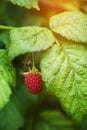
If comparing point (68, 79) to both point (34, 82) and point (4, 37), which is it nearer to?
point (34, 82)

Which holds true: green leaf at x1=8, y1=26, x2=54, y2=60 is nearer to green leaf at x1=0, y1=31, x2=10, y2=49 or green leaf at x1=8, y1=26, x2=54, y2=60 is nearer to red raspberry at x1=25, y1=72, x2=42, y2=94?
red raspberry at x1=25, y1=72, x2=42, y2=94

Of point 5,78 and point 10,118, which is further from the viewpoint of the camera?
point 10,118

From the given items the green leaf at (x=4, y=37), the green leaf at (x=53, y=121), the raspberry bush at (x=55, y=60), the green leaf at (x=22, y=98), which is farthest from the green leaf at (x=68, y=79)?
the green leaf at (x=53, y=121)

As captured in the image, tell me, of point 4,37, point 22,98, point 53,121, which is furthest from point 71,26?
point 53,121

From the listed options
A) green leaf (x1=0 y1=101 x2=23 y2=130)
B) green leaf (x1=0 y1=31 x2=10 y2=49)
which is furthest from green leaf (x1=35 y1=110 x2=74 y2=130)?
green leaf (x1=0 y1=31 x2=10 y2=49)

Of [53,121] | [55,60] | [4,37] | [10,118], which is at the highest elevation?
[55,60]

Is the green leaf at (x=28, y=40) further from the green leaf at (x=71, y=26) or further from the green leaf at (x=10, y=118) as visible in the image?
the green leaf at (x=10, y=118)
